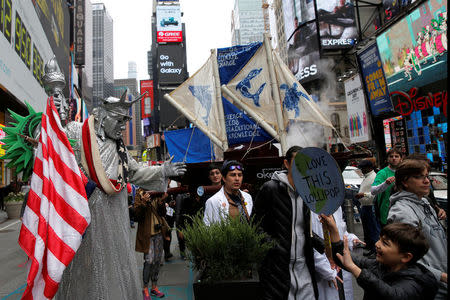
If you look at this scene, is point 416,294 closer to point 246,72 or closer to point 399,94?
point 246,72

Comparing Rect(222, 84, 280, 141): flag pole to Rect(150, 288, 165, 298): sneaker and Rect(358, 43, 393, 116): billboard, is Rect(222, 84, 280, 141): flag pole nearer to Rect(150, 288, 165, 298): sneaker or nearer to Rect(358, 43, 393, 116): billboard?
Rect(150, 288, 165, 298): sneaker

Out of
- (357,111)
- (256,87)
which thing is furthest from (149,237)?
(357,111)

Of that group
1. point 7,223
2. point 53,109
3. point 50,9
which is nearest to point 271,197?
point 53,109

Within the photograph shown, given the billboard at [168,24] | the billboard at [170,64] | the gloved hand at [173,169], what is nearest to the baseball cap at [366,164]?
the gloved hand at [173,169]

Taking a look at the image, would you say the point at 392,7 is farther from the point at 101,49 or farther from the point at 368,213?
the point at 101,49

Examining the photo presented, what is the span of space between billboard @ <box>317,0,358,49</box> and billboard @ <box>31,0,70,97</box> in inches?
746

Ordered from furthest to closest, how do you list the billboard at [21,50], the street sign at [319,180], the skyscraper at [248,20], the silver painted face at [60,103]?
the skyscraper at [248,20], the billboard at [21,50], the silver painted face at [60,103], the street sign at [319,180]

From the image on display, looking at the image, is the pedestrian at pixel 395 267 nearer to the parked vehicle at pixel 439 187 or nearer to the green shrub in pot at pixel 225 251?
the green shrub in pot at pixel 225 251

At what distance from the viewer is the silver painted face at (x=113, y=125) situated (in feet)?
10.7

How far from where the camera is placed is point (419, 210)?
9.16 ft

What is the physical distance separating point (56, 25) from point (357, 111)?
21.7m

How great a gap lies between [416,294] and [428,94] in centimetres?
1332

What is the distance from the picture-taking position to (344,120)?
3725 cm

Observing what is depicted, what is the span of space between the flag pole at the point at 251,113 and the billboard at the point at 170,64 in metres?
48.9
